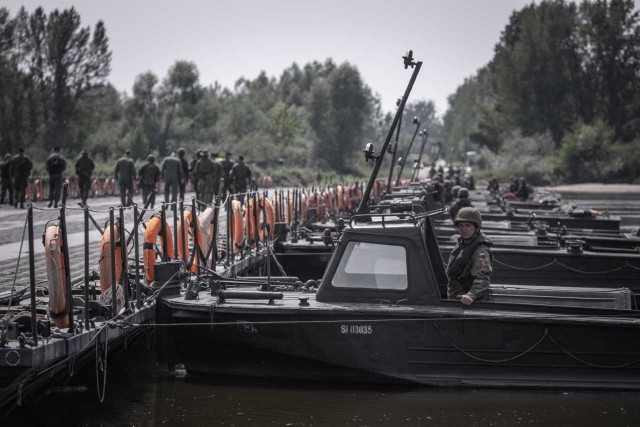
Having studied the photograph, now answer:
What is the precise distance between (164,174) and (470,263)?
2131 cm

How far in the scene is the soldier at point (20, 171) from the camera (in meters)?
35.2

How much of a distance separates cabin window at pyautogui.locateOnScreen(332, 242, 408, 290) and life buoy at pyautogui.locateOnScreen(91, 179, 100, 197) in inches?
1492

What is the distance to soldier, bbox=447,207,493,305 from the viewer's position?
41.1ft

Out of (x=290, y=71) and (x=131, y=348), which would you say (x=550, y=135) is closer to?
(x=290, y=71)

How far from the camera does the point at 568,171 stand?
87.2 m

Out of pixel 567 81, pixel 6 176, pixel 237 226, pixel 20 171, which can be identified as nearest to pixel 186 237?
pixel 237 226

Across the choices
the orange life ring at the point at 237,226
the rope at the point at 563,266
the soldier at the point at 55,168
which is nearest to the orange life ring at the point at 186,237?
the orange life ring at the point at 237,226

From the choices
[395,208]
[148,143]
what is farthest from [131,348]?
[148,143]

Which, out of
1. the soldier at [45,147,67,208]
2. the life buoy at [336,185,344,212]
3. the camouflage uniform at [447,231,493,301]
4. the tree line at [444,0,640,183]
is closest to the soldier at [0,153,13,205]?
the soldier at [45,147,67,208]

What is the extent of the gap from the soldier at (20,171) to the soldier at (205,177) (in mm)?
6720

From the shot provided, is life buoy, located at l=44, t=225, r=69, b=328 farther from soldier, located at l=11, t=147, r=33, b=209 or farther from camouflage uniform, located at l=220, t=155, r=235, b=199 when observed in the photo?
soldier, located at l=11, t=147, r=33, b=209

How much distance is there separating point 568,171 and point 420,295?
254 ft

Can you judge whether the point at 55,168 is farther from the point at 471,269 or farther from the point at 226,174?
the point at 471,269

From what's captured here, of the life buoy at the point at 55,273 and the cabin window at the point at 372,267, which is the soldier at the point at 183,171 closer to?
the cabin window at the point at 372,267
